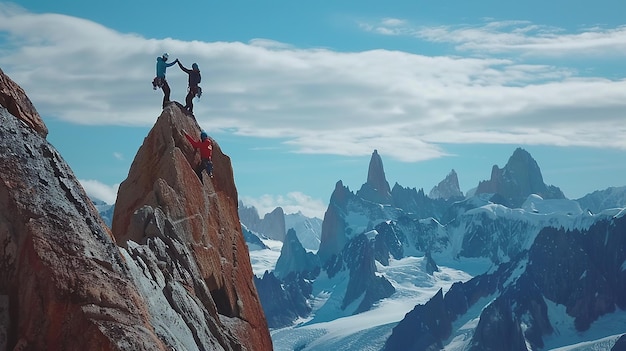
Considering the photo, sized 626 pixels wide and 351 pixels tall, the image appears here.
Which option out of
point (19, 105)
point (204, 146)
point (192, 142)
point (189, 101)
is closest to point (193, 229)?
point (204, 146)

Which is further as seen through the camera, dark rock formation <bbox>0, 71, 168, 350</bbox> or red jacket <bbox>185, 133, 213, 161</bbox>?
red jacket <bbox>185, 133, 213, 161</bbox>

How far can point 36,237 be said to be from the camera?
13.1 m

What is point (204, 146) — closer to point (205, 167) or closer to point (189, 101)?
point (205, 167)

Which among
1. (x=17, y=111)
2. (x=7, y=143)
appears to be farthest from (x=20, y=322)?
(x=17, y=111)

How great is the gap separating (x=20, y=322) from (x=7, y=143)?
240cm

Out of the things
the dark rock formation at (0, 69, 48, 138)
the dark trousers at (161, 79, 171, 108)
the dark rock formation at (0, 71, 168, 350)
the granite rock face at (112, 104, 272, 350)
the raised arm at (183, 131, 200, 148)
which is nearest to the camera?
the dark rock formation at (0, 71, 168, 350)

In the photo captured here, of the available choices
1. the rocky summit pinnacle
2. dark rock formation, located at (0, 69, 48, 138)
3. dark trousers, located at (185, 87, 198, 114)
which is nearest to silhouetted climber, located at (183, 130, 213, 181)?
dark trousers, located at (185, 87, 198, 114)

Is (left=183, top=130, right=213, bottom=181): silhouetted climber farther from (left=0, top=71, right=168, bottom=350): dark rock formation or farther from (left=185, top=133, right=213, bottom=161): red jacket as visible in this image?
(left=0, top=71, right=168, bottom=350): dark rock formation

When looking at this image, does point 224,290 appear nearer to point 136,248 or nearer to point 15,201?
point 136,248

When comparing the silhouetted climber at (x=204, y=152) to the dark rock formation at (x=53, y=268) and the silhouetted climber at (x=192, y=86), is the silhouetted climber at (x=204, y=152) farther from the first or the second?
the dark rock formation at (x=53, y=268)

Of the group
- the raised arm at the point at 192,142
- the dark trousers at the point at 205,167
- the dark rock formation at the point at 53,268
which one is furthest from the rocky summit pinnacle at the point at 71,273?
the raised arm at the point at 192,142

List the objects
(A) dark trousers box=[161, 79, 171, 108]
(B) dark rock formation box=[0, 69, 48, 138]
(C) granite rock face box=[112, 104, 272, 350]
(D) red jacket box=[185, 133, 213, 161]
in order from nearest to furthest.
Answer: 1. (B) dark rock formation box=[0, 69, 48, 138]
2. (C) granite rock face box=[112, 104, 272, 350]
3. (D) red jacket box=[185, 133, 213, 161]
4. (A) dark trousers box=[161, 79, 171, 108]

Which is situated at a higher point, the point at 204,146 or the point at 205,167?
the point at 204,146

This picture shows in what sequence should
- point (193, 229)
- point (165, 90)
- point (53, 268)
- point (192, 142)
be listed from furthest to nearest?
1. point (165, 90)
2. point (192, 142)
3. point (193, 229)
4. point (53, 268)
